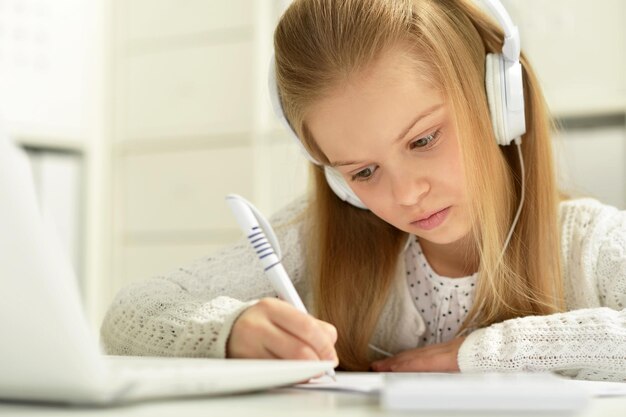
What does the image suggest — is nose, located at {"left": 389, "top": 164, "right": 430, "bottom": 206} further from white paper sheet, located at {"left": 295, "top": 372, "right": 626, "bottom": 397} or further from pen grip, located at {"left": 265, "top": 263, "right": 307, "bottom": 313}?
white paper sheet, located at {"left": 295, "top": 372, "right": 626, "bottom": 397}

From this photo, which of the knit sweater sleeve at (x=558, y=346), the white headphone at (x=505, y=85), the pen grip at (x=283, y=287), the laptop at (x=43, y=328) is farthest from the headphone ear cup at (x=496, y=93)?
the laptop at (x=43, y=328)

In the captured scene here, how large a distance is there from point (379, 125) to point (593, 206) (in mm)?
390

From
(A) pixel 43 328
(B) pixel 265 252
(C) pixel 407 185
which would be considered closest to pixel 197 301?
(B) pixel 265 252

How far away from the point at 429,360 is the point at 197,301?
0.26 m

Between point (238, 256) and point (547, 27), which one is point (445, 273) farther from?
point (547, 27)

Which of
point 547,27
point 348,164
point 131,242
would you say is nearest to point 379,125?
point 348,164

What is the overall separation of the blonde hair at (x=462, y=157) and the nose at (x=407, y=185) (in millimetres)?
58

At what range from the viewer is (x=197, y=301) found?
86cm

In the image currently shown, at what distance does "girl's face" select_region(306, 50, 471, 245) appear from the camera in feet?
2.78

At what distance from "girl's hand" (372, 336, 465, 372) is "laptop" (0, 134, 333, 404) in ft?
1.60

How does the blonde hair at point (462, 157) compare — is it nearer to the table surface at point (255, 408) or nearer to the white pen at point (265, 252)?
the white pen at point (265, 252)

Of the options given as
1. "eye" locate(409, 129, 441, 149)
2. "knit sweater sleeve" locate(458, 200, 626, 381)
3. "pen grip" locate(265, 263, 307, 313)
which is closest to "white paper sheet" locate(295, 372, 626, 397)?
"pen grip" locate(265, 263, 307, 313)

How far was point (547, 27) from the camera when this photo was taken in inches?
74.5

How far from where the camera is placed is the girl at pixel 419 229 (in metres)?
0.83
